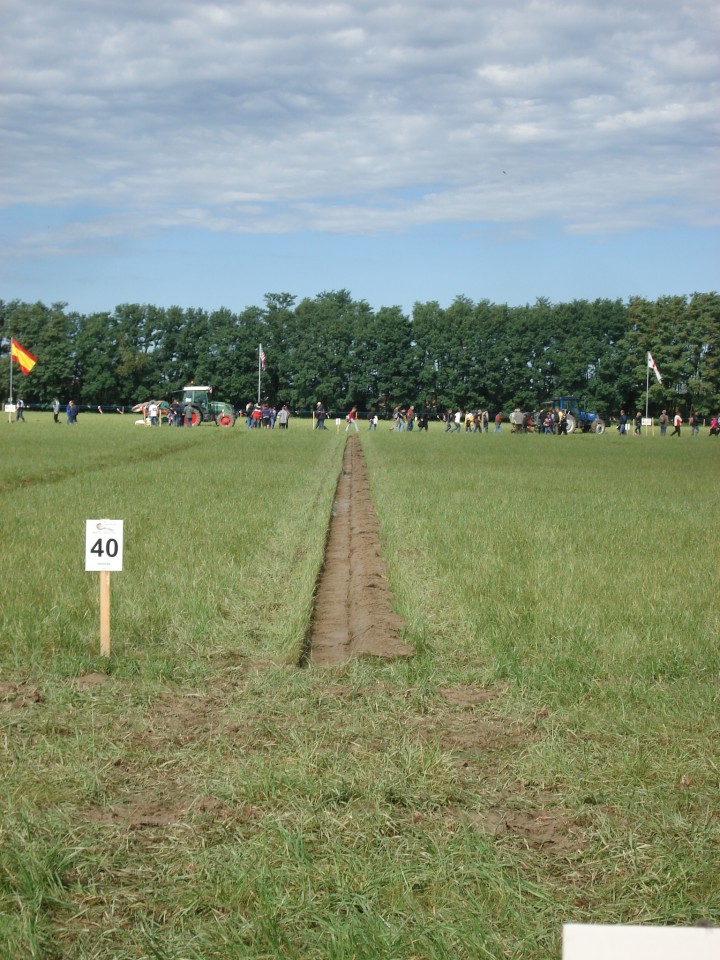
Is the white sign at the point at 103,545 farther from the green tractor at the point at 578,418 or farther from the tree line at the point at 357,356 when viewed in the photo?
the tree line at the point at 357,356

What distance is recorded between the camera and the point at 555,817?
16.0 ft

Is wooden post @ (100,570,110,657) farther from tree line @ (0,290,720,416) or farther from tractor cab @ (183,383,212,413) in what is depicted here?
tree line @ (0,290,720,416)

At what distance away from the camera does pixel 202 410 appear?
7950 cm

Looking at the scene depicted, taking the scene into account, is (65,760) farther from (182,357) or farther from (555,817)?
(182,357)

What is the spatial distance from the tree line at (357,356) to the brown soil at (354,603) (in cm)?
10082

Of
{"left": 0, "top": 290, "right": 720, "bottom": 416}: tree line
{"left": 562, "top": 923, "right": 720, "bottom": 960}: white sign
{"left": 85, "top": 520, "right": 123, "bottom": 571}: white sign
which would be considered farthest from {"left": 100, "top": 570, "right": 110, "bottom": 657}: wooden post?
{"left": 0, "top": 290, "right": 720, "bottom": 416}: tree line

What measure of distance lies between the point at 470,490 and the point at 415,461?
11326 millimetres

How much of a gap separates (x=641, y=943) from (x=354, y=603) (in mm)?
8753

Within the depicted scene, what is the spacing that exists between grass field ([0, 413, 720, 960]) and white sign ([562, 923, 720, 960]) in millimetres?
2094

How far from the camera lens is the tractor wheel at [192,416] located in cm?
7630

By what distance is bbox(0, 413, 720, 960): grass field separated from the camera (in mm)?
3936

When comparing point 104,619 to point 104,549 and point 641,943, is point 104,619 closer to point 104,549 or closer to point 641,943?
point 104,549

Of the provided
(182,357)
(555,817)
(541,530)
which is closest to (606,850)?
(555,817)

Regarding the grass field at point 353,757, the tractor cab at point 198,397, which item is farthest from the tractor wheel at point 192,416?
the grass field at point 353,757
